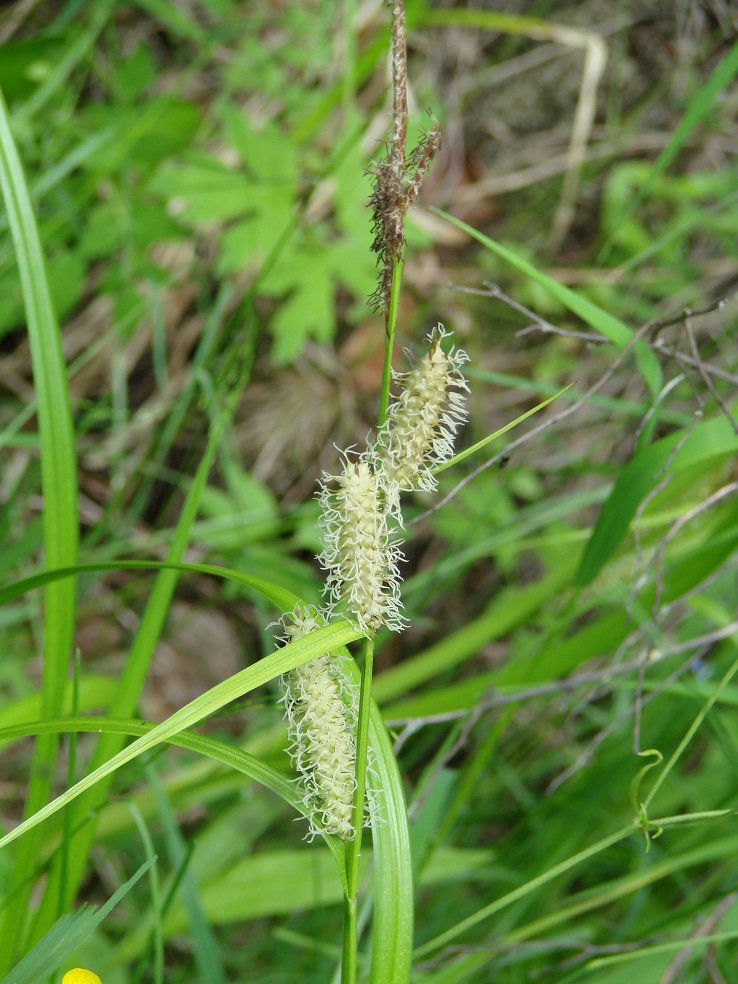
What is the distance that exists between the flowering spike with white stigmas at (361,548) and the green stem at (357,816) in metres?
0.02

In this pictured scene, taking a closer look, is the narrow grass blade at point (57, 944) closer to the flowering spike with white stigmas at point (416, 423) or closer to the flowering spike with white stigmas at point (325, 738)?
the flowering spike with white stigmas at point (325, 738)

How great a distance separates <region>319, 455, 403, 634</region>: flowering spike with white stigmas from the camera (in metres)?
0.44

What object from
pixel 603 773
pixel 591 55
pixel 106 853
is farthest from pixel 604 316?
pixel 591 55

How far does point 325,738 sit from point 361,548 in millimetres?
127

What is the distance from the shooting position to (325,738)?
49cm

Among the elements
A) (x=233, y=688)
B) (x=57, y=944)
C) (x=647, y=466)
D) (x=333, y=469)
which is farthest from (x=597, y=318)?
(x=333, y=469)

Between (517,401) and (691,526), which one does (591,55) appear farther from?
(691,526)

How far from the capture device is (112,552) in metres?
1.57

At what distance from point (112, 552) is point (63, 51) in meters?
0.94

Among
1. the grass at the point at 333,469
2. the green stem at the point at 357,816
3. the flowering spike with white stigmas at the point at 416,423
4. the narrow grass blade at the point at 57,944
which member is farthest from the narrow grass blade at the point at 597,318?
the narrow grass blade at the point at 57,944

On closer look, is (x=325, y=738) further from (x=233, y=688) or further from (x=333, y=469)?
Result: (x=333, y=469)

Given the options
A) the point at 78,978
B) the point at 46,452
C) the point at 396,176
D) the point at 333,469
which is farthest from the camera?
the point at 333,469

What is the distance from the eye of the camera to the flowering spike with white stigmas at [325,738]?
1.61 feet

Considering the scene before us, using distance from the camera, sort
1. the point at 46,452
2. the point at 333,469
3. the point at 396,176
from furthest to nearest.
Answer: the point at 333,469, the point at 46,452, the point at 396,176
